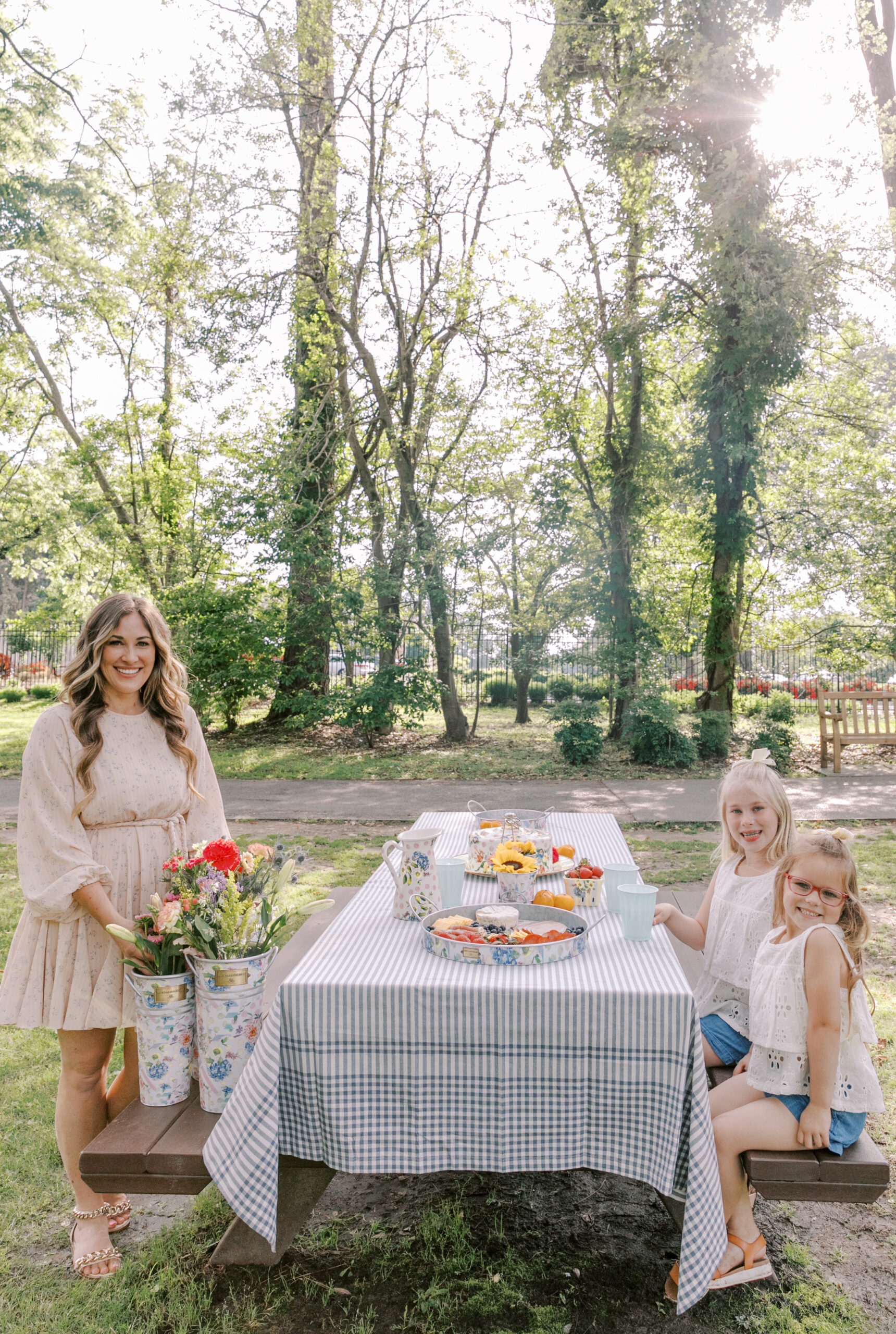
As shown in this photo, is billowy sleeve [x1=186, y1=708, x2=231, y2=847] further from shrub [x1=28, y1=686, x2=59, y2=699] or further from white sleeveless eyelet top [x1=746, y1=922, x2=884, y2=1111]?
shrub [x1=28, y1=686, x2=59, y2=699]

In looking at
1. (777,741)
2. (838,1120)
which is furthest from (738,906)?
(777,741)

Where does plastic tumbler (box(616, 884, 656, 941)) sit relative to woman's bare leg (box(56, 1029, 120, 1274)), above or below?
above

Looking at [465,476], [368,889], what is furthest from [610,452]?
[368,889]

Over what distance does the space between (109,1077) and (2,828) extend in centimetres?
523

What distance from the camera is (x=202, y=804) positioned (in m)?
2.99

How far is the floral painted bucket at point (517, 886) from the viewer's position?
2.81 m

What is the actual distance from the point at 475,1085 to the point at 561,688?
13.8 metres

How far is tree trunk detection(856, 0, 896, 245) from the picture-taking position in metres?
12.1

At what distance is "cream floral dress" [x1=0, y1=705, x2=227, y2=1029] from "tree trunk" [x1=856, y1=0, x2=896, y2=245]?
1290cm

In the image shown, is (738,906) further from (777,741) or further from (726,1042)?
(777,741)

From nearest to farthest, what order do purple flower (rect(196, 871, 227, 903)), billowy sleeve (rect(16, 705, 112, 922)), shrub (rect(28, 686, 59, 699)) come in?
purple flower (rect(196, 871, 227, 903)) → billowy sleeve (rect(16, 705, 112, 922)) → shrub (rect(28, 686, 59, 699))

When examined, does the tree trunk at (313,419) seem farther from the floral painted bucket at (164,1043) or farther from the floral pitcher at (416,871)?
the floral painted bucket at (164,1043)

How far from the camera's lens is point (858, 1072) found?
2295mm

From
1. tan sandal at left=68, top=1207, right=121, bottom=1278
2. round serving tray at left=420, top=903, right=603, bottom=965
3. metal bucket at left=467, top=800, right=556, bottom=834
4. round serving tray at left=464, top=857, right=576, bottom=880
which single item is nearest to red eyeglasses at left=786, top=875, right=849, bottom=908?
round serving tray at left=420, top=903, right=603, bottom=965
